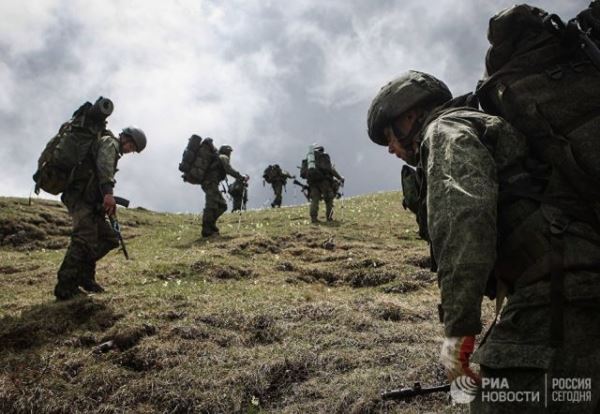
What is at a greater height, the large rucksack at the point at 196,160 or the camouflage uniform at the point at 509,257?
the large rucksack at the point at 196,160

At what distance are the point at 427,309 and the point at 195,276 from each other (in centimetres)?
577

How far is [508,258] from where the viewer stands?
304 cm

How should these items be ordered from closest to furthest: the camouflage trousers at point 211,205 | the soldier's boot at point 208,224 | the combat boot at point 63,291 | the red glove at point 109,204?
the red glove at point 109,204, the combat boot at point 63,291, the camouflage trousers at point 211,205, the soldier's boot at point 208,224

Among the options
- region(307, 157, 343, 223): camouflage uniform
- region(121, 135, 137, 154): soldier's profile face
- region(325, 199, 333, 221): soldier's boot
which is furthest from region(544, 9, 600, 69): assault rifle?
region(325, 199, 333, 221): soldier's boot

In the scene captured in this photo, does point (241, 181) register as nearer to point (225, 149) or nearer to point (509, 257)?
point (225, 149)

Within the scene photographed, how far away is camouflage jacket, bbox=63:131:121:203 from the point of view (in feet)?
32.2

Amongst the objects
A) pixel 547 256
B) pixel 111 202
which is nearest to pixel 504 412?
pixel 547 256

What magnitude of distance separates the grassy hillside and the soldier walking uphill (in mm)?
740

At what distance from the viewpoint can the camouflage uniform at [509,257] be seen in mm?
2717

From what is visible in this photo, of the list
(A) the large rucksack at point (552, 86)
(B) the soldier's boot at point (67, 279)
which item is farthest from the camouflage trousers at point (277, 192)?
(A) the large rucksack at point (552, 86)

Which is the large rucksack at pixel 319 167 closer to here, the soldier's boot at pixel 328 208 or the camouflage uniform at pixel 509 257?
the soldier's boot at pixel 328 208

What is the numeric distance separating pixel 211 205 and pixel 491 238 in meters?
17.1

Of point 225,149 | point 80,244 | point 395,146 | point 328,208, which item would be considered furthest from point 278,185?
point 395,146

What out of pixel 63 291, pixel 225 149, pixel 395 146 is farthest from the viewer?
pixel 225 149
